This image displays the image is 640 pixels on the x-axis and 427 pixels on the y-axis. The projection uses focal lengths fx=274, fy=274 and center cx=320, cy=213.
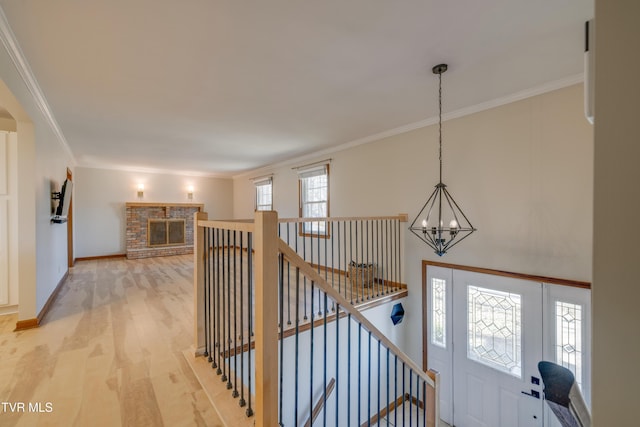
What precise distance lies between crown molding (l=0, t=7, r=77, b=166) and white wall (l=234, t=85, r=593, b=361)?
4123 mm

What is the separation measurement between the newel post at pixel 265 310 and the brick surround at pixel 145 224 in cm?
710

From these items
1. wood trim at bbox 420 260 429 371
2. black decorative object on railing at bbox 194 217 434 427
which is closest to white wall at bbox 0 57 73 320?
black decorative object on railing at bbox 194 217 434 427

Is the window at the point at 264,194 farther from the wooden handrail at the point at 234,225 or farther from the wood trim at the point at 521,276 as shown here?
the wooden handrail at the point at 234,225

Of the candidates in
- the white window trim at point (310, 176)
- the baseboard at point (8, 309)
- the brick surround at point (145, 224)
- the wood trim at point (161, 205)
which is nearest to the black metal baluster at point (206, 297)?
the baseboard at point (8, 309)

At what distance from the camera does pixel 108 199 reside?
23.6 feet

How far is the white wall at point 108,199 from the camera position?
6.85 m

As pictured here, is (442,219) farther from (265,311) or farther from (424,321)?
(265,311)

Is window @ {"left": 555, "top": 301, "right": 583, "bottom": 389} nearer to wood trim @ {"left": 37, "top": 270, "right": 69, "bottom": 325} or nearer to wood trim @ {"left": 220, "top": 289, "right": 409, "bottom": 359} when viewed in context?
wood trim @ {"left": 220, "top": 289, "right": 409, "bottom": 359}

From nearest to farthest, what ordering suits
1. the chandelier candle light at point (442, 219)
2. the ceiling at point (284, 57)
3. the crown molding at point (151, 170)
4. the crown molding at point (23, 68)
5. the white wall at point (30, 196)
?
the ceiling at point (284, 57)
the crown molding at point (23, 68)
the white wall at point (30, 196)
the chandelier candle light at point (442, 219)
the crown molding at point (151, 170)

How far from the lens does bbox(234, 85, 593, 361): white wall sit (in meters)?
2.69

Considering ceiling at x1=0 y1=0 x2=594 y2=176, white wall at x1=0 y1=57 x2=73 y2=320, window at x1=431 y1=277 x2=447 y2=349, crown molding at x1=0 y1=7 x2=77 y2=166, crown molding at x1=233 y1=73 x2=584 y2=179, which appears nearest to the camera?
ceiling at x1=0 y1=0 x2=594 y2=176

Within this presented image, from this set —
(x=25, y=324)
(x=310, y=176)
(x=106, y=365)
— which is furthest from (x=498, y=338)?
(x=25, y=324)

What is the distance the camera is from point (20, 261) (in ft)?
8.82

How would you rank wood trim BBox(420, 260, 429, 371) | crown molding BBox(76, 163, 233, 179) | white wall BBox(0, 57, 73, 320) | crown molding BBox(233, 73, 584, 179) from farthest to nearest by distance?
crown molding BBox(76, 163, 233, 179), wood trim BBox(420, 260, 429, 371), crown molding BBox(233, 73, 584, 179), white wall BBox(0, 57, 73, 320)
